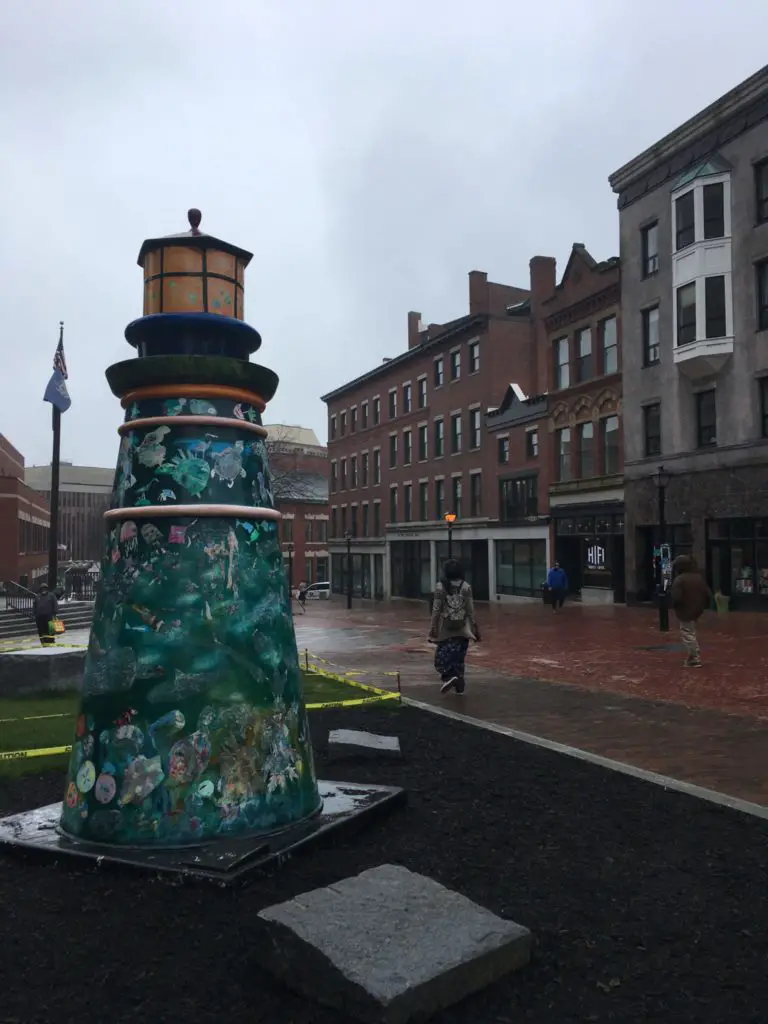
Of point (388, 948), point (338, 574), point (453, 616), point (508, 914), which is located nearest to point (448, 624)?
point (453, 616)

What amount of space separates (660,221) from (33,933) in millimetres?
30651

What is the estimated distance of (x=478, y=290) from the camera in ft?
139

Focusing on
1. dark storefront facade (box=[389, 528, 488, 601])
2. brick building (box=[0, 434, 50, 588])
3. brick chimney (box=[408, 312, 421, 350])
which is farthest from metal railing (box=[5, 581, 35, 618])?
brick chimney (box=[408, 312, 421, 350])

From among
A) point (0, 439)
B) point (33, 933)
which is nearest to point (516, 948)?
point (33, 933)

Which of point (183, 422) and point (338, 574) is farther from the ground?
point (183, 422)

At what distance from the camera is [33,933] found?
369cm

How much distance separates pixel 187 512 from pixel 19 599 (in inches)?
1130

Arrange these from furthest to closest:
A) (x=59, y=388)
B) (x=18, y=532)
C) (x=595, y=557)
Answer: (x=18, y=532)
(x=595, y=557)
(x=59, y=388)

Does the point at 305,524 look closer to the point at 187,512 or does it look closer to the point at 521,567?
the point at 521,567

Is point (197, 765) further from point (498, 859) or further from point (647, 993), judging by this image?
point (647, 993)

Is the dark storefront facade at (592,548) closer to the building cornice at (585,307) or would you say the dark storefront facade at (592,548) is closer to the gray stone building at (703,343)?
the gray stone building at (703,343)

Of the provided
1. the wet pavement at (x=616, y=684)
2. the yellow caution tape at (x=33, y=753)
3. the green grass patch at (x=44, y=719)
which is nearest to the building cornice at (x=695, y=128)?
the wet pavement at (x=616, y=684)

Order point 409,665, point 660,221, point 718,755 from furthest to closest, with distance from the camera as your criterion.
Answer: point 660,221 → point 409,665 → point 718,755

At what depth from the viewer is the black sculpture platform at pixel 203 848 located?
408 cm
